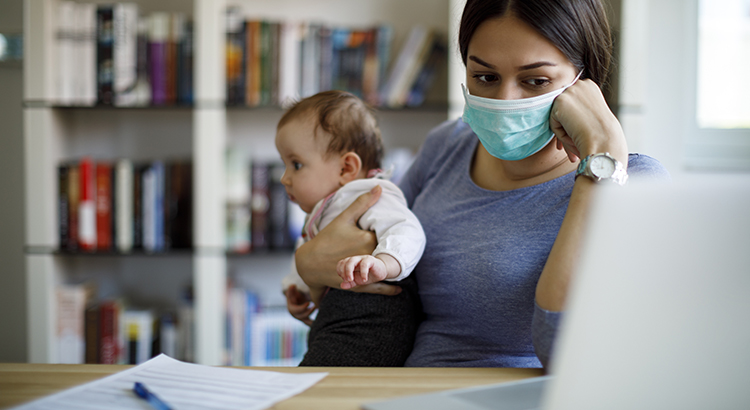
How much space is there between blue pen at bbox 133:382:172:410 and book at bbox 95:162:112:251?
164 cm

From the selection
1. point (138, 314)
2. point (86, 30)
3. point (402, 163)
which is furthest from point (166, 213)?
point (402, 163)

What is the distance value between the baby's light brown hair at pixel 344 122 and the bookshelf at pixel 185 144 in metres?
0.89

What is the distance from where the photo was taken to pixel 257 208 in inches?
79.1

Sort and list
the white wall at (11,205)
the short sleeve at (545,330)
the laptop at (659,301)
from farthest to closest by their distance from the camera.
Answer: the white wall at (11,205), the short sleeve at (545,330), the laptop at (659,301)

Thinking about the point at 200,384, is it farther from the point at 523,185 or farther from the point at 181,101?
the point at 181,101

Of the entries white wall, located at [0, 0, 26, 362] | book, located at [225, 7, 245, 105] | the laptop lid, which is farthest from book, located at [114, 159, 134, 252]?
the laptop lid

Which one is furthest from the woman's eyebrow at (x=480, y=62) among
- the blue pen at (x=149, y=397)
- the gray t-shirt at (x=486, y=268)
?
the blue pen at (x=149, y=397)

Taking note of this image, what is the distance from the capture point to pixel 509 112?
881 mm

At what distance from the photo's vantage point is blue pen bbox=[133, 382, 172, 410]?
19.1 inches

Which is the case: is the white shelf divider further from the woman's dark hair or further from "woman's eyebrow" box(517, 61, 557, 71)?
"woman's eyebrow" box(517, 61, 557, 71)

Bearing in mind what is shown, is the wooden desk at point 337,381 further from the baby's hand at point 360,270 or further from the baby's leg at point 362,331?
the baby's leg at point 362,331

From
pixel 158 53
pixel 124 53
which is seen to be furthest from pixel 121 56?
pixel 158 53

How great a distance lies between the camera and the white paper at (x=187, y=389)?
0.50 meters

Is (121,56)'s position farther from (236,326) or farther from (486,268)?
(486,268)
